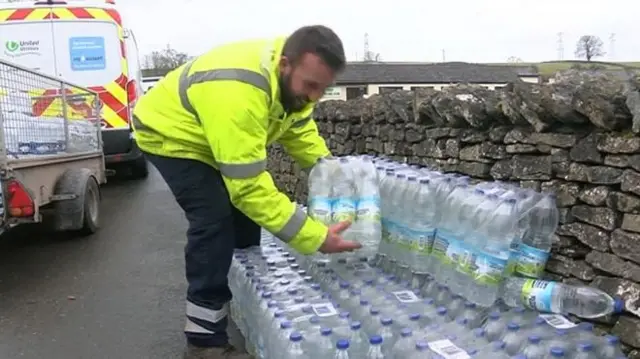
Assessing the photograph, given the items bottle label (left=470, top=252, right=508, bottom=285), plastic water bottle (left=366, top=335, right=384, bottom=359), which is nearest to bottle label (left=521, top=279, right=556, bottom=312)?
bottle label (left=470, top=252, right=508, bottom=285)

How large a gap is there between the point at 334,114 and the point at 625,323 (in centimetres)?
522

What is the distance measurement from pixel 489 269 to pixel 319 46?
1.37 metres

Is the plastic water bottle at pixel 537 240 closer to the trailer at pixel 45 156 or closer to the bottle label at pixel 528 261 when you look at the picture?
the bottle label at pixel 528 261

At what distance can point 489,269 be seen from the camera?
3.28 metres

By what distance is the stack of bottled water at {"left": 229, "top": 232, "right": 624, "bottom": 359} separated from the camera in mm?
2814

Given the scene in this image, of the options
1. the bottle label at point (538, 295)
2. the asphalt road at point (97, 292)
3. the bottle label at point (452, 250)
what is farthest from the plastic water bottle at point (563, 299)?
the asphalt road at point (97, 292)

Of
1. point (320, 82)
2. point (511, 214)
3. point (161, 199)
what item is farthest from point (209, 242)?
point (161, 199)

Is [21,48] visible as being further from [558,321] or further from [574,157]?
[558,321]

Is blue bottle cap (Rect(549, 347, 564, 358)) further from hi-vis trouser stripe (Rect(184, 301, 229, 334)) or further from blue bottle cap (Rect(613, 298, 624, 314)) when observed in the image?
hi-vis trouser stripe (Rect(184, 301, 229, 334))

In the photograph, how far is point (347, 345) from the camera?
281cm

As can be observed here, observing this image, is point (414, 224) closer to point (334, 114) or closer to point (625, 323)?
point (625, 323)

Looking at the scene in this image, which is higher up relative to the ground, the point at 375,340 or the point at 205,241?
the point at 205,241

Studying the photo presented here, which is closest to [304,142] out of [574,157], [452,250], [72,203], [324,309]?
[452,250]

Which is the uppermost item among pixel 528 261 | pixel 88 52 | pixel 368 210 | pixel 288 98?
pixel 88 52
